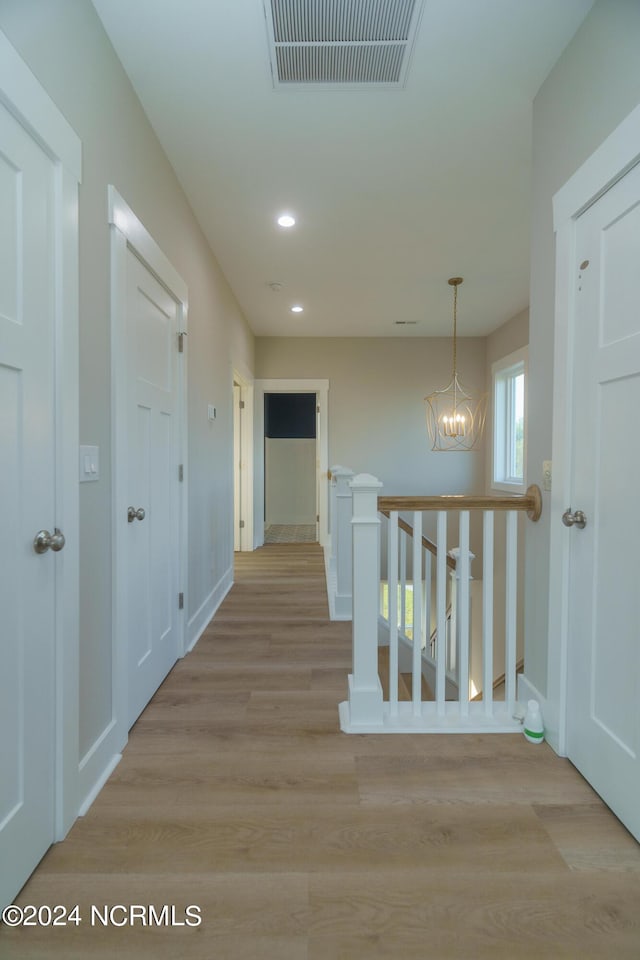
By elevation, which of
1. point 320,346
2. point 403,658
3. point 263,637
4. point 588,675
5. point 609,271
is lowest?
point 403,658

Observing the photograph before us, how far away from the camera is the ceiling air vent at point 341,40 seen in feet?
5.21

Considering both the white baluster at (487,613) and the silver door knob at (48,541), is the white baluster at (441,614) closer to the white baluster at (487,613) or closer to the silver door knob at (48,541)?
the white baluster at (487,613)

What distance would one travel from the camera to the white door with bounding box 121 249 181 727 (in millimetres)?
1952

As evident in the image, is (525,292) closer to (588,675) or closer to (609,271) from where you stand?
(609,271)

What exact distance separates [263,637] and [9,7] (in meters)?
2.84

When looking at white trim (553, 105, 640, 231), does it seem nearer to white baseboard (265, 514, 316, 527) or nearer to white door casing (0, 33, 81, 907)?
white door casing (0, 33, 81, 907)

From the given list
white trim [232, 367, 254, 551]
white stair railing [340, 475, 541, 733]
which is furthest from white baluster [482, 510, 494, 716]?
white trim [232, 367, 254, 551]

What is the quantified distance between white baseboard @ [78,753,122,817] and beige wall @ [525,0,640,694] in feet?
5.38

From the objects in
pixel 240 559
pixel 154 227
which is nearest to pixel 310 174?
pixel 154 227

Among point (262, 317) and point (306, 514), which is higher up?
point (262, 317)

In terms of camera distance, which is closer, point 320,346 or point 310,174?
point 310,174

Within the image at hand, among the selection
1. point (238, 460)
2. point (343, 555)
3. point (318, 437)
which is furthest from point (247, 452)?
point (343, 555)

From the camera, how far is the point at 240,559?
529 centimetres

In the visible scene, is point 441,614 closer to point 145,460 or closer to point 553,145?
point 145,460
